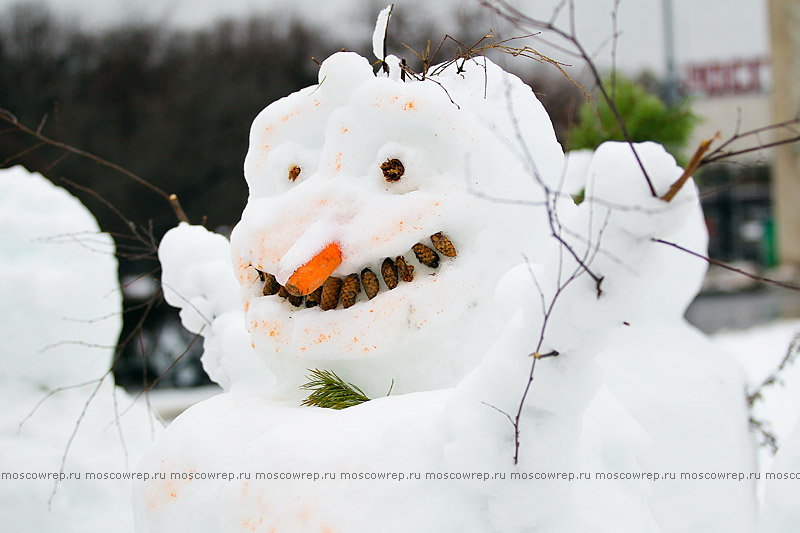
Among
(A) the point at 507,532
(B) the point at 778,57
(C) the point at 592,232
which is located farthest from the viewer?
(B) the point at 778,57

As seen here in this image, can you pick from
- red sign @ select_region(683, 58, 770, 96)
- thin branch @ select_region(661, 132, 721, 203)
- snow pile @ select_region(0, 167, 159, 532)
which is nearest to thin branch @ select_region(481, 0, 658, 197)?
thin branch @ select_region(661, 132, 721, 203)

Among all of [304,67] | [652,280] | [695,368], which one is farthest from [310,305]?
[304,67]

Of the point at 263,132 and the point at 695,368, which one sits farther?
the point at 695,368

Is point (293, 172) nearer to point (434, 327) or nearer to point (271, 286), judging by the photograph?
point (271, 286)

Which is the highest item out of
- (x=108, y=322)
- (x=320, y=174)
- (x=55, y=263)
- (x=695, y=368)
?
(x=320, y=174)

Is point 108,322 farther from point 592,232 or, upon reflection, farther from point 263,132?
point 592,232

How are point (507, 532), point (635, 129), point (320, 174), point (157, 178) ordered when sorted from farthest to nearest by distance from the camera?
point (157, 178), point (635, 129), point (320, 174), point (507, 532)

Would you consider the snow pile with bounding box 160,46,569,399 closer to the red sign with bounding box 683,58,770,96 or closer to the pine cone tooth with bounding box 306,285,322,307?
the pine cone tooth with bounding box 306,285,322,307

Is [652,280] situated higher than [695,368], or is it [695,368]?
[652,280]

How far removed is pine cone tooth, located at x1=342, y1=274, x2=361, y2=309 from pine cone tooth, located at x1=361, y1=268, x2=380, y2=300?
14 millimetres

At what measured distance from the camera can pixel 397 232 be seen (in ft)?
4.24

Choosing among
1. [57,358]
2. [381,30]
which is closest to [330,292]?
[381,30]

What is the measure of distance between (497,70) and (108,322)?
5.52 feet

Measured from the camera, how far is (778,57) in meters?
11.5
